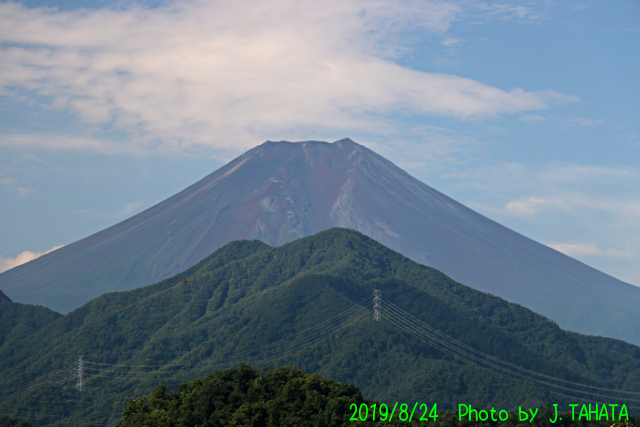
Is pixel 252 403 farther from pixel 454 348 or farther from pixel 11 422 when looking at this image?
pixel 454 348

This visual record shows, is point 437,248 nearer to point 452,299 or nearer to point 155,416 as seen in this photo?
point 452,299

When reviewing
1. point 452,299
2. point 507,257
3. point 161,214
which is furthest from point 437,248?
point 452,299

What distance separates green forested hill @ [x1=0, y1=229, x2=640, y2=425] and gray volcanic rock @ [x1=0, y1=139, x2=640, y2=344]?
198ft

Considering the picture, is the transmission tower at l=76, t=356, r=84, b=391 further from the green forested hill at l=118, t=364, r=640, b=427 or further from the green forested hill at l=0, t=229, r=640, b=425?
the green forested hill at l=118, t=364, r=640, b=427

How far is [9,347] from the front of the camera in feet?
250

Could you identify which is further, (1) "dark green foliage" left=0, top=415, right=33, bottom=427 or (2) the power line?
(2) the power line

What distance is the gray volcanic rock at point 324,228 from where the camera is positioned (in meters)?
151

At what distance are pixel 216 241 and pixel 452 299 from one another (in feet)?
250

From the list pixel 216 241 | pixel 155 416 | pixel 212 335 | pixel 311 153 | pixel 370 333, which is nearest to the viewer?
pixel 155 416

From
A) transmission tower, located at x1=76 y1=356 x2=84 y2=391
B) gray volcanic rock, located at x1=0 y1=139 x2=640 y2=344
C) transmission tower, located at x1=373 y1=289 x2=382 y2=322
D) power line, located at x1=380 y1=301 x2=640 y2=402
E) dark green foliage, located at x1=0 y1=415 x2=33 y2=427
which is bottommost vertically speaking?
dark green foliage, located at x1=0 y1=415 x2=33 y2=427

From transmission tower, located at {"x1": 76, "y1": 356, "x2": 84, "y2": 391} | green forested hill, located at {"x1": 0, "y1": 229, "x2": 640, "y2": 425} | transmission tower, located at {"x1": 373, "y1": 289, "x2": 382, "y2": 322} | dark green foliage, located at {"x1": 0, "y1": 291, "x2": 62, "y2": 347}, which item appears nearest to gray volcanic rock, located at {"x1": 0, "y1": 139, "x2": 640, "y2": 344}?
dark green foliage, located at {"x1": 0, "y1": 291, "x2": 62, "y2": 347}

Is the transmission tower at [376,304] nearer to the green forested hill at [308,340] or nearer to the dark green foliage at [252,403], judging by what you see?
the green forested hill at [308,340]

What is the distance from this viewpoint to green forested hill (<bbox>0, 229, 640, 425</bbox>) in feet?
202

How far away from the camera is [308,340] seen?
71.0 m
